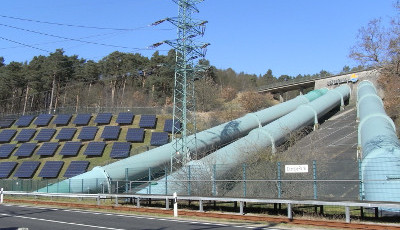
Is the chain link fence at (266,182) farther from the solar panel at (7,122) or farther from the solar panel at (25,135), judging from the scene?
the solar panel at (7,122)

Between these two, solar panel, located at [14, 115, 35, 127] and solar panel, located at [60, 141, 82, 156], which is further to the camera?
solar panel, located at [14, 115, 35, 127]

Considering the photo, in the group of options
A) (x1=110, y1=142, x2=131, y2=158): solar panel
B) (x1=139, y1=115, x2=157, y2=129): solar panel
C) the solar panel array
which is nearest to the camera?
the solar panel array

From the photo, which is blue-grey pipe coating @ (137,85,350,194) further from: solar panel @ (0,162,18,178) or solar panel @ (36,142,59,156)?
solar panel @ (36,142,59,156)

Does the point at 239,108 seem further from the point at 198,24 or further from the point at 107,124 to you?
the point at 198,24

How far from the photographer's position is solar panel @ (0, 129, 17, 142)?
52.6 meters

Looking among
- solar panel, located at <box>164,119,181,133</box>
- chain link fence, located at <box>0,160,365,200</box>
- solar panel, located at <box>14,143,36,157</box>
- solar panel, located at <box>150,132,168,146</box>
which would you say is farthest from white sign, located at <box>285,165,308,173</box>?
solar panel, located at <box>14,143,36,157</box>

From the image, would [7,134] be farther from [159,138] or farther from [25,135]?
[159,138]

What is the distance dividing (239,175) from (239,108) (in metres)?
51.0

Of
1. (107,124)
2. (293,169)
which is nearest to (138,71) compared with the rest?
(107,124)

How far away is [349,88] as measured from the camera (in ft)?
201

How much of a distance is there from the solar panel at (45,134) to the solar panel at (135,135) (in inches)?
442

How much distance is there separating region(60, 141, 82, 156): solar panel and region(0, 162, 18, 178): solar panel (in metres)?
5.57

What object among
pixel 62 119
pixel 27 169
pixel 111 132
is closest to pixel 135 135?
pixel 111 132

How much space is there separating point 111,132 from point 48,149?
7804 millimetres
